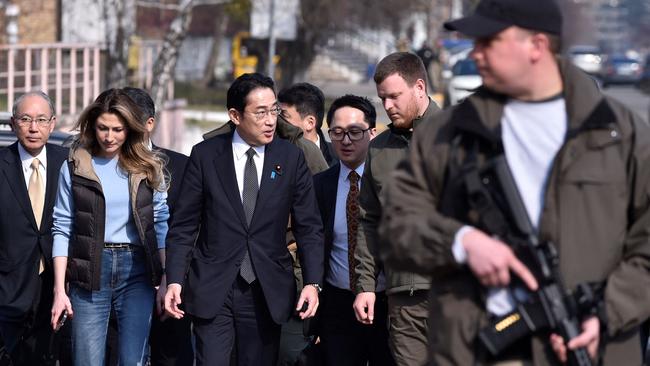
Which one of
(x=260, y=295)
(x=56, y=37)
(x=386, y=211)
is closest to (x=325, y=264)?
(x=260, y=295)

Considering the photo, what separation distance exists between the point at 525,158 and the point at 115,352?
3.71 meters

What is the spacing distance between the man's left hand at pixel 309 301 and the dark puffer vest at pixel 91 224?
76 centimetres

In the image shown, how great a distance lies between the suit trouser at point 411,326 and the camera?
243 inches

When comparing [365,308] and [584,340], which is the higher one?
[584,340]

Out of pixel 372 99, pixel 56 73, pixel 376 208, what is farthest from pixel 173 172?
pixel 372 99

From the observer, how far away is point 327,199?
689cm

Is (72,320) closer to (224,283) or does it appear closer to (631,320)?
(224,283)

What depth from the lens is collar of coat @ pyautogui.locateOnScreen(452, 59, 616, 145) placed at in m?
3.87

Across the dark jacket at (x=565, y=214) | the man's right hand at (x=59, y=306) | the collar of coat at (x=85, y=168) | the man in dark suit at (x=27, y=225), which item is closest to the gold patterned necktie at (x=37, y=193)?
the man in dark suit at (x=27, y=225)

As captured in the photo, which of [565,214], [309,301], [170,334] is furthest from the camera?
[170,334]

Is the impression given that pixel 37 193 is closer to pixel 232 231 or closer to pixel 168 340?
pixel 168 340

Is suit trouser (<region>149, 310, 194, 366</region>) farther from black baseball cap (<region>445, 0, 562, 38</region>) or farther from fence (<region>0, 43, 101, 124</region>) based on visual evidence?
fence (<region>0, 43, 101, 124</region>)

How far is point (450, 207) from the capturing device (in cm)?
398

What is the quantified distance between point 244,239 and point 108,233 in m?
0.68
